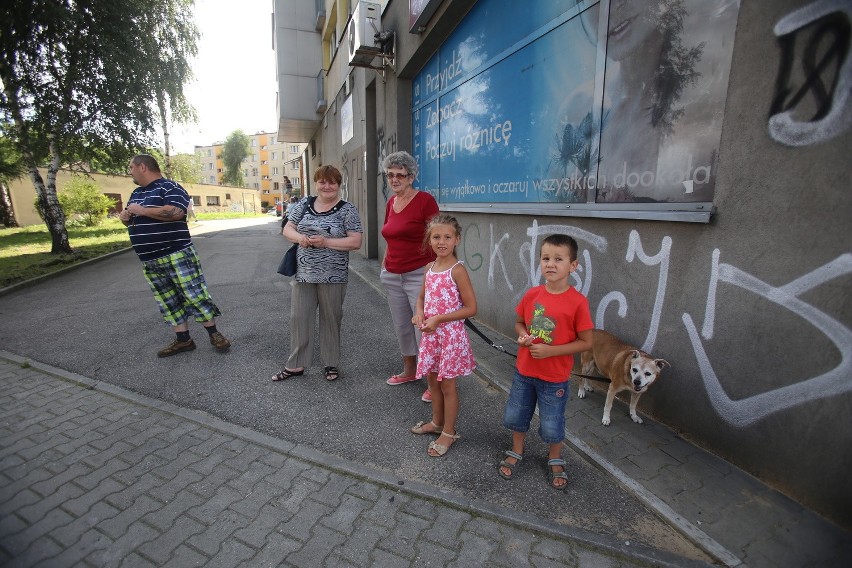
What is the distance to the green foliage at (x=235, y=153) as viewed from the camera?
64.2 m

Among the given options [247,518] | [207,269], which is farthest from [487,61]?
[207,269]

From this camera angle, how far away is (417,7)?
602 centimetres

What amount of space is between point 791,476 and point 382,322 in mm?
4313

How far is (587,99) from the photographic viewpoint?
3.51 meters

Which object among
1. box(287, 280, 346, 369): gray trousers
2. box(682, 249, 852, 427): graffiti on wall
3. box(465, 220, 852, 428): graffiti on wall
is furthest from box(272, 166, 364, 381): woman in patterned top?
box(682, 249, 852, 427): graffiti on wall

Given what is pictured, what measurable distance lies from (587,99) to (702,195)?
1398 millimetres

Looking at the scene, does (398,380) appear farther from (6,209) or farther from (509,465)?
(6,209)

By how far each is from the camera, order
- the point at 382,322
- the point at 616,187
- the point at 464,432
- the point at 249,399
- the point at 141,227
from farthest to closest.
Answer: the point at 382,322
the point at 141,227
the point at 249,399
the point at 616,187
the point at 464,432

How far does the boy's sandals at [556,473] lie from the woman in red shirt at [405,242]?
108cm

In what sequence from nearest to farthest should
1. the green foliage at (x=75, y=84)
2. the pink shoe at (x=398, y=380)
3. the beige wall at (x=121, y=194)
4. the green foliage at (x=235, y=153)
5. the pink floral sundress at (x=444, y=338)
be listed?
the pink floral sundress at (x=444, y=338) → the pink shoe at (x=398, y=380) → the green foliage at (x=75, y=84) → the beige wall at (x=121, y=194) → the green foliage at (x=235, y=153)

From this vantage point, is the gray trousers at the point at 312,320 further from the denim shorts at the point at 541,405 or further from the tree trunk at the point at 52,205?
the tree trunk at the point at 52,205

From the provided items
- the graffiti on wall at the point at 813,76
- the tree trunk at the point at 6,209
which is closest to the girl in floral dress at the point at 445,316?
the graffiti on wall at the point at 813,76

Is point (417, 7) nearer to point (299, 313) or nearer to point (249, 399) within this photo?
point (299, 313)

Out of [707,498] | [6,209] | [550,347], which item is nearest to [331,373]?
[550,347]
